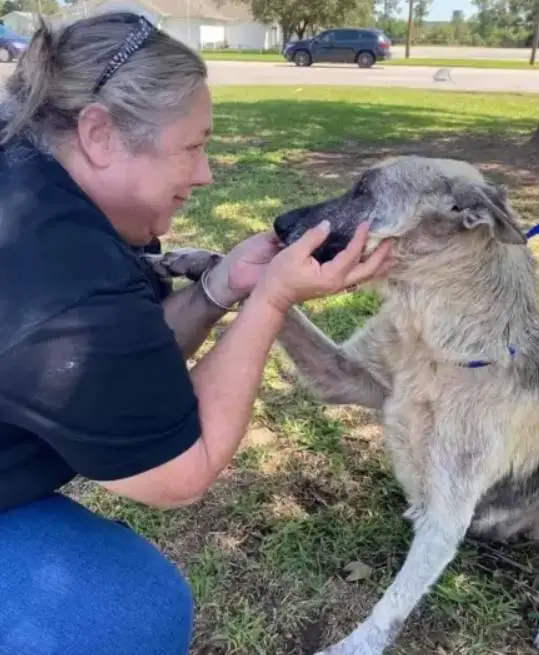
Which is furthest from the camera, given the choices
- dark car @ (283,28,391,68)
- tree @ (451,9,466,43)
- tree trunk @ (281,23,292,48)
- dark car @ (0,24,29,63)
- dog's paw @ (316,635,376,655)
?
tree @ (451,9,466,43)

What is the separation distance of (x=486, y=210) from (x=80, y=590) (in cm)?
167

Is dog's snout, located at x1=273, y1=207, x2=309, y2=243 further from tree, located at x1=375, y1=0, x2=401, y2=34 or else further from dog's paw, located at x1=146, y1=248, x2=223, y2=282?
tree, located at x1=375, y1=0, x2=401, y2=34

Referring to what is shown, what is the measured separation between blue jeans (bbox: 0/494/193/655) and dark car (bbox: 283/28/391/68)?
34.3 meters

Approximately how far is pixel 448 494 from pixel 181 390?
119cm

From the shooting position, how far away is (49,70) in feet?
6.61

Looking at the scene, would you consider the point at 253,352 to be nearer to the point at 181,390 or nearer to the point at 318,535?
the point at 181,390

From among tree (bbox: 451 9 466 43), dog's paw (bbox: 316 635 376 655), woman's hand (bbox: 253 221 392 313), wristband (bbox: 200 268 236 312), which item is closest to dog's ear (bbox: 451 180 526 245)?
woman's hand (bbox: 253 221 392 313)

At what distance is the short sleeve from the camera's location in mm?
1734

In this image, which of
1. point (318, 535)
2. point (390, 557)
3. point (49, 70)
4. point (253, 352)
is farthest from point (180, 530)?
point (49, 70)

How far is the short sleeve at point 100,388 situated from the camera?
1.73m

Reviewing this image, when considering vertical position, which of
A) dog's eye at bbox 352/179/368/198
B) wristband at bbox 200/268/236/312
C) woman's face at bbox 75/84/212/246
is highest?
woman's face at bbox 75/84/212/246

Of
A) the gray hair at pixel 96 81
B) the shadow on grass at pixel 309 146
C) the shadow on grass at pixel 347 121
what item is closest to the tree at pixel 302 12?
the shadow on grass at pixel 309 146

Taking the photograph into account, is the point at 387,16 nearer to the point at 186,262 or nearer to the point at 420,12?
the point at 420,12

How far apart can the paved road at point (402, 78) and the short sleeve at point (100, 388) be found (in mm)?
19526
